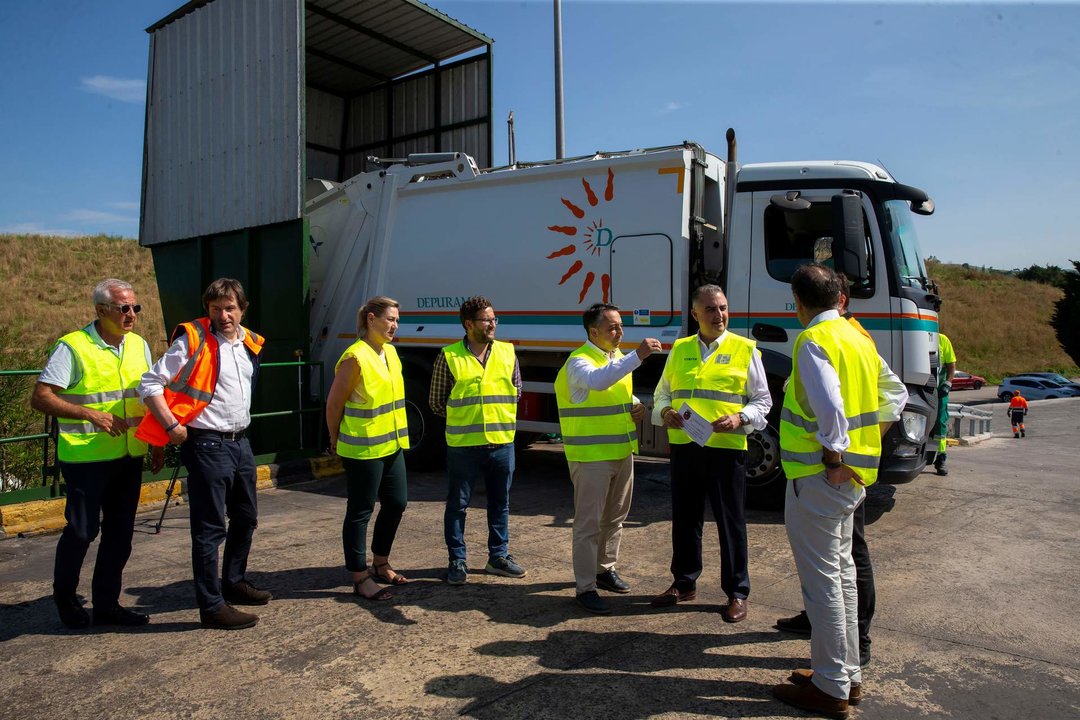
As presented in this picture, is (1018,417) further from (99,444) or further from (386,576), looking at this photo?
(99,444)

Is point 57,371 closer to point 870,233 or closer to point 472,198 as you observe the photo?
point 472,198

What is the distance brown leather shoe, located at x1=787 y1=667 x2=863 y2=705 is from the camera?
291cm

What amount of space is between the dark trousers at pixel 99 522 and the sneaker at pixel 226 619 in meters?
0.50

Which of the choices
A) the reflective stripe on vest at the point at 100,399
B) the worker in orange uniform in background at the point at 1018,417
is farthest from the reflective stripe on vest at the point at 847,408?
the worker in orange uniform in background at the point at 1018,417

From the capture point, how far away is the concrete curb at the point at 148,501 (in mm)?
5500

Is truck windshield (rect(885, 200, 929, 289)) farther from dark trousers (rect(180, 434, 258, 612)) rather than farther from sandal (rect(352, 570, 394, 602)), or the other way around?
dark trousers (rect(180, 434, 258, 612))

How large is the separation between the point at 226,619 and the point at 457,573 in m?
1.23

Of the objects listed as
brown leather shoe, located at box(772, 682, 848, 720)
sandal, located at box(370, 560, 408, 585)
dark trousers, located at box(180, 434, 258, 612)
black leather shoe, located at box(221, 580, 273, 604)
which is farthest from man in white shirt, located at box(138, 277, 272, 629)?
brown leather shoe, located at box(772, 682, 848, 720)

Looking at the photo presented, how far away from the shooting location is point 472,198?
759cm

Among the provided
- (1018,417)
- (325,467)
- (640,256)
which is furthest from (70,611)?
(1018,417)

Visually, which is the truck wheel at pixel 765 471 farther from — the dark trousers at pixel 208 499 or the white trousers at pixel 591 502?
the dark trousers at pixel 208 499

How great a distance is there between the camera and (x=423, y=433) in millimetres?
7844

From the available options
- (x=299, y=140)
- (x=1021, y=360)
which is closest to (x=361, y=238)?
(x=299, y=140)

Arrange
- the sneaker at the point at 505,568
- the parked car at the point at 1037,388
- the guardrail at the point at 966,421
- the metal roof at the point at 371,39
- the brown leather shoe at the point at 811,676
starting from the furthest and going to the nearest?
the parked car at the point at 1037,388, the guardrail at the point at 966,421, the metal roof at the point at 371,39, the sneaker at the point at 505,568, the brown leather shoe at the point at 811,676
